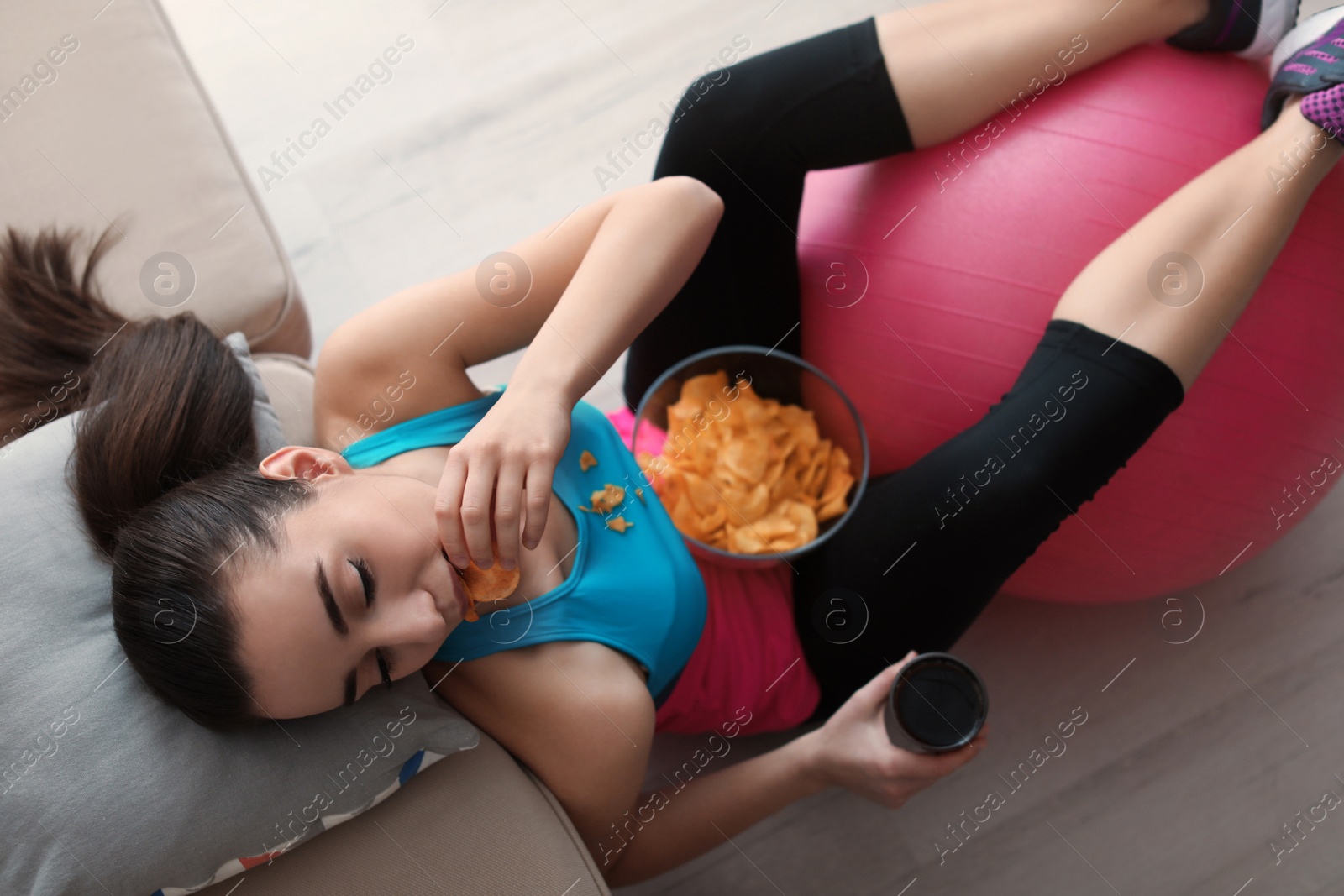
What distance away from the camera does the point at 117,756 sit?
2.34 feet

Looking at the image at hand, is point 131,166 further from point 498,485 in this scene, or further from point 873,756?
point 873,756

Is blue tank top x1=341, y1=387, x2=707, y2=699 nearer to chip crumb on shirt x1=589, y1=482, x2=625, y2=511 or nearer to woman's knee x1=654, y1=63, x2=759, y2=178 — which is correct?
chip crumb on shirt x1=589, y1=482, x2=625, y2=511

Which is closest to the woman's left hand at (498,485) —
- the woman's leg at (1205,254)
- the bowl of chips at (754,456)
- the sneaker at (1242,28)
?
the bowl of chips at (754,456)

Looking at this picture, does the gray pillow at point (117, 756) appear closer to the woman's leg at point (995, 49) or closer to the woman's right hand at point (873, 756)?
the woman's right hand at point (873, 756)

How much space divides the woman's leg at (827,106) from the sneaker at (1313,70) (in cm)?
11

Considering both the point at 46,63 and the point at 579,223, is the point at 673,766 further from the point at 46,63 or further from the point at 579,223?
the point at 46,63

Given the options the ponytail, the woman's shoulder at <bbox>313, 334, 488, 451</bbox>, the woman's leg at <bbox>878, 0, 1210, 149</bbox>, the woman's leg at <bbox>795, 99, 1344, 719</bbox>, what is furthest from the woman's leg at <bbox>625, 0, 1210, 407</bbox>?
the ponytail

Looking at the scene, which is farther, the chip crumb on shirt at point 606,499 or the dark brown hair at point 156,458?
the chip crumb on shirt at point 606,499

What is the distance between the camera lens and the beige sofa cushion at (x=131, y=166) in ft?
3.35

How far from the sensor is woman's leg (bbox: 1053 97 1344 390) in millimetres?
861

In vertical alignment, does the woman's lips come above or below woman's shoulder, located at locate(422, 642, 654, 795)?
above

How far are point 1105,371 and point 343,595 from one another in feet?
2.64

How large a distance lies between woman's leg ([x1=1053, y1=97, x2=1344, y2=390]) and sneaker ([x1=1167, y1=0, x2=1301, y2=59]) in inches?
3.9

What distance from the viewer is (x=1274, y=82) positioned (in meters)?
0.91
